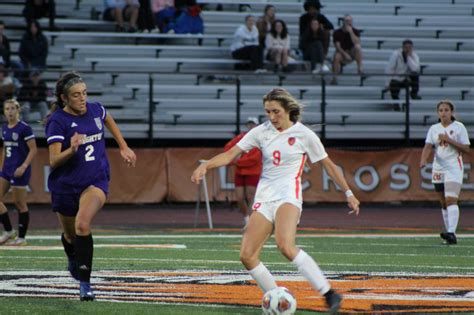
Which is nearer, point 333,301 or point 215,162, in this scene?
point 333,301

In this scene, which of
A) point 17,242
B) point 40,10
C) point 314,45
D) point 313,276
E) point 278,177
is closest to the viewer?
point 313,276

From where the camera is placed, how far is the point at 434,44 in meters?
33.9

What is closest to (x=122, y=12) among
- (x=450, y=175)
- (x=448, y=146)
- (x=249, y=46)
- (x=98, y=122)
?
(x=249, y=46)

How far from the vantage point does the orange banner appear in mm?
27423

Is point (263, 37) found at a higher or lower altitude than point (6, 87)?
higher

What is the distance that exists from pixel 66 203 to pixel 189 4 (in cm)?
2196

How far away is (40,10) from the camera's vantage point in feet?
101

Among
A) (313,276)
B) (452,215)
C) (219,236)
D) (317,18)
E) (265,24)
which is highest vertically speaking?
(317,18)

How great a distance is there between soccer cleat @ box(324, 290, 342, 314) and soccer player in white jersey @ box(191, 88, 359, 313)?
0.90ft

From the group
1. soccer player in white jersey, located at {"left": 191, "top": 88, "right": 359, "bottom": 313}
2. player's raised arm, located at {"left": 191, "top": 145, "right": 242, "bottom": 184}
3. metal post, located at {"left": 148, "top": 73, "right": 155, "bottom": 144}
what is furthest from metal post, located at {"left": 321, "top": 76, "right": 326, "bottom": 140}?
player's raised arm, located at {"left": 191, "top": 145, "right": 242, "bottom": 184}

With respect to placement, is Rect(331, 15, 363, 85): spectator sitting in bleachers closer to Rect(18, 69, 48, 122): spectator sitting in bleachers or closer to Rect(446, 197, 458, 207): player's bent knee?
Rect(18, 69, 48, 122): spectator sitting in bleachers

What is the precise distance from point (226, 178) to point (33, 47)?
574 cm

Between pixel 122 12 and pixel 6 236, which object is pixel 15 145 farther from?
pixel 122 12

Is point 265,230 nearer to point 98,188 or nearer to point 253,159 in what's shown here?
point 98,188
